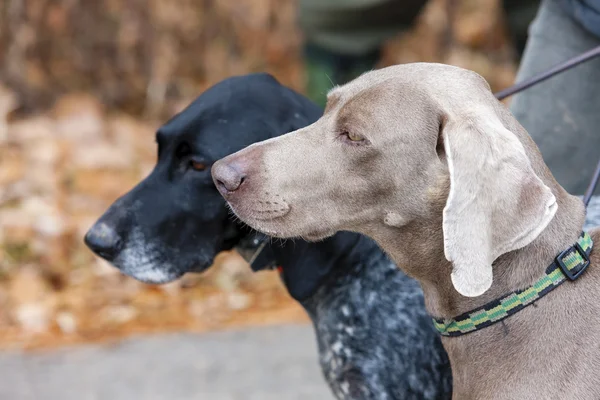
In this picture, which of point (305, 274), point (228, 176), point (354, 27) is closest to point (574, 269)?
point (228, 176)

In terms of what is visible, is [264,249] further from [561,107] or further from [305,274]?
[561,107]

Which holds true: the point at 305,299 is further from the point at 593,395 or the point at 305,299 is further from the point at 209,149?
the point at 593,395

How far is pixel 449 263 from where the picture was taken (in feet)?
8.43

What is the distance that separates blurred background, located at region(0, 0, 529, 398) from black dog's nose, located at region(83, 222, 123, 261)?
1.93 m

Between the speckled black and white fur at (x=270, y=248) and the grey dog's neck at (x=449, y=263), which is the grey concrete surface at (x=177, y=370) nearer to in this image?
the speckled black and white fur at (x=270, y=248)

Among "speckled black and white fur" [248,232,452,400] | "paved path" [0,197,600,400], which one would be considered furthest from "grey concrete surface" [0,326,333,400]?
"speckled black and white fur" [248,232,452,400]

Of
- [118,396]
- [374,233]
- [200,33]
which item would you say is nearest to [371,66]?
[200,33]

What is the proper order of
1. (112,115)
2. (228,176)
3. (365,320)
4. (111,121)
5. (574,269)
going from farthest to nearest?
1. (112,115)
2. (111,121)
3. (365,320)
4. (228,176)
5. (574,269)

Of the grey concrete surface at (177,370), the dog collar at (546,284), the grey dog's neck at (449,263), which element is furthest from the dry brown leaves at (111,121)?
the dog collar at (546,284)

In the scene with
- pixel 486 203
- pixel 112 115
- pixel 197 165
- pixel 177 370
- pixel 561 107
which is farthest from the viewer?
pixel 112 115

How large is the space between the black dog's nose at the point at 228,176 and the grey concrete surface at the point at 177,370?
7.62ft

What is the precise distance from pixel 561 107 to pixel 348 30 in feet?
8.38

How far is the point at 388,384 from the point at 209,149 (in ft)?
3.46

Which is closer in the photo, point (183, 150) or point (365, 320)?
point (183, 150)
